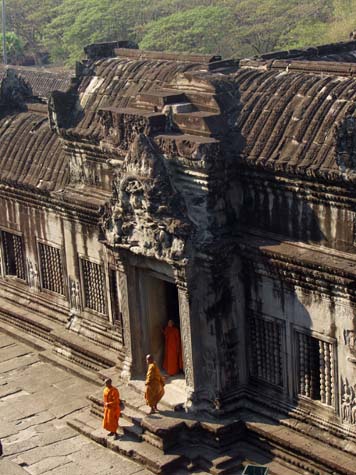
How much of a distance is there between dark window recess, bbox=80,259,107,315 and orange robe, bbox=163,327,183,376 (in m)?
2.43

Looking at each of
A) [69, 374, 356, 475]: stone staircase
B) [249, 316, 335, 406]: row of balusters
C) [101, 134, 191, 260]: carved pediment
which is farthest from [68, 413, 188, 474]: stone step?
[101, 134, 191, 260]: carved pediment

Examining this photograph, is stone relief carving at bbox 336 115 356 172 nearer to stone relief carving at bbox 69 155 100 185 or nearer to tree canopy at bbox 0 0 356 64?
stone relief carving at bbox 69 155 100 185

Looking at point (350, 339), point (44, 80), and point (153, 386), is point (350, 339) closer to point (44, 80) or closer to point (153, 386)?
point (153, 386)

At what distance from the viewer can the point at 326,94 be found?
1603 centimetres

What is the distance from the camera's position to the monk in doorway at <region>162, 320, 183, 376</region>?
18.2m

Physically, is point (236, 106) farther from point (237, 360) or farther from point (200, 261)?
point (237, 360)

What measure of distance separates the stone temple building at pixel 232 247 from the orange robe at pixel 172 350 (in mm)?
251

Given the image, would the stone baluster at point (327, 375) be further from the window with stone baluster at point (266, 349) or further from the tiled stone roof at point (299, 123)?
the tiled stone roof at point (299, 123)

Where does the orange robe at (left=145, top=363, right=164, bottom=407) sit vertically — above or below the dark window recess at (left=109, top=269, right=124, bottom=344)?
below

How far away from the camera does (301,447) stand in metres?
15.9

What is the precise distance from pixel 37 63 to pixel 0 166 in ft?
180

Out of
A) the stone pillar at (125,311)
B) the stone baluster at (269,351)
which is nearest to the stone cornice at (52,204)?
the stone pillar at (125,311)

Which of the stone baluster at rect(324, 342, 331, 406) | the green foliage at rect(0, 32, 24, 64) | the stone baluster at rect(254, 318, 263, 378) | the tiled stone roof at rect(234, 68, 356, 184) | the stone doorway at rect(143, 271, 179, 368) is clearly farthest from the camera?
the green foliage at rect(0, 32, 24, 64)

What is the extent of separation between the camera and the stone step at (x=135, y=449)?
54.5 ft
